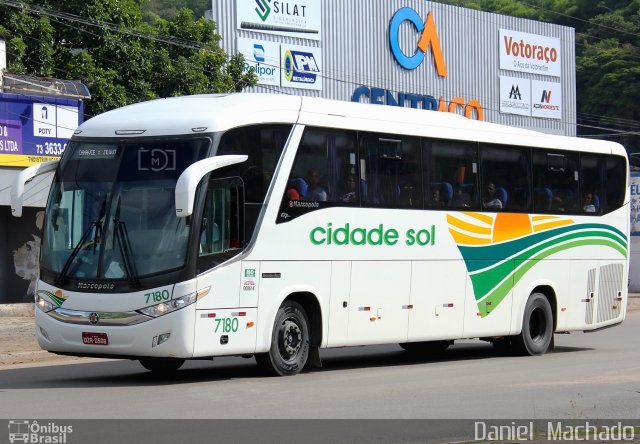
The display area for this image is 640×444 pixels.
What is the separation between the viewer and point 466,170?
18297 mm

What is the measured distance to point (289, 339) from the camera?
1520 centimetres

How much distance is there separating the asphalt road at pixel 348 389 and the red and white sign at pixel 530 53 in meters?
37.3

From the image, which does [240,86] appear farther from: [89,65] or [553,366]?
[553,366]

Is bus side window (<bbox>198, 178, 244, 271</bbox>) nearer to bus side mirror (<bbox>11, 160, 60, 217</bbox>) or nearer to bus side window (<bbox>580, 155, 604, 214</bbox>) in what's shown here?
bus side mirror (<bbox>11, 160, 60, 217</bbox>)

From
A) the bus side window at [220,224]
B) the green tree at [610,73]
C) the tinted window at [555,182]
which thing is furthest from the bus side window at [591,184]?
the green tree at [610,73]

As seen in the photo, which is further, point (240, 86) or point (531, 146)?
point (240, 86)

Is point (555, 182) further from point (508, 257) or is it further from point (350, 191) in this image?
point (350, 191)

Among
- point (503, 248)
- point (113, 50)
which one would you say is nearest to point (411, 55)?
point (113, 50)

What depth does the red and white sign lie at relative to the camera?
181 ft

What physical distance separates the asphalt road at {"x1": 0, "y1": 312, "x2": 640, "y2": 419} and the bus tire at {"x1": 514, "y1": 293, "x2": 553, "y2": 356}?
0.40 meters

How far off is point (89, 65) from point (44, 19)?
2062 millimetres

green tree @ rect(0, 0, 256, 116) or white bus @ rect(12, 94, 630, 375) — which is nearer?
white bus @ rect(12, 94, 630, 375)

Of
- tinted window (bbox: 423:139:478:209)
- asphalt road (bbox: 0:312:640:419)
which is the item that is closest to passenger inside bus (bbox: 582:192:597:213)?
asphalt road (bbox: 0:312:640:419)
